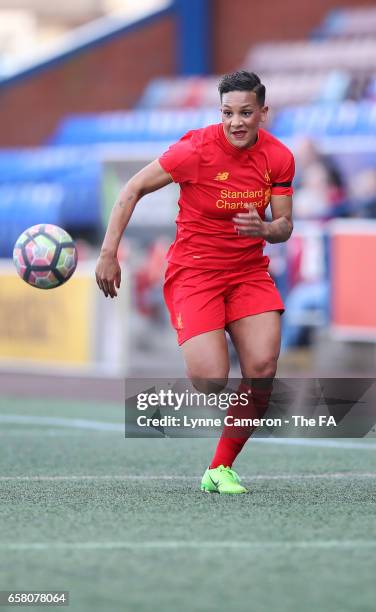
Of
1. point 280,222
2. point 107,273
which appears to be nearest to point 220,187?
point 280,222

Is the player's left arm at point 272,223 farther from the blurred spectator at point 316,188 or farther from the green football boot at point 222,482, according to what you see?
the blurred spectator at point 316,188

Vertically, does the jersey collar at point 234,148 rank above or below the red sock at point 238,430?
above

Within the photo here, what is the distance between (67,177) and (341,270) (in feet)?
26.3

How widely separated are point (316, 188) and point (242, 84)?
10094mm

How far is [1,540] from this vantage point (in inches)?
219

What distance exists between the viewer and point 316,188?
16.9m

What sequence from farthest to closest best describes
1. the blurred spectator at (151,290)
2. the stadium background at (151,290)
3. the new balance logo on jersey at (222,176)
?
1. the blurred spectator at (151,290)
2. the new balance logo on jersey at (222,176)
3. the stadium background at (151,290)

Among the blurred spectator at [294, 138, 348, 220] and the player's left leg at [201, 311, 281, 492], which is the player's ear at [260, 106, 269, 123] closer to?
the player's left leg at [201, 311, 281, 492]

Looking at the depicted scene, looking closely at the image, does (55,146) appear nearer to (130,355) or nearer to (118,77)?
(118,77)

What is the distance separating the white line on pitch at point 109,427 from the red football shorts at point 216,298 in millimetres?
2675

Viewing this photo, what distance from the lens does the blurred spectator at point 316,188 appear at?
16.8 metres

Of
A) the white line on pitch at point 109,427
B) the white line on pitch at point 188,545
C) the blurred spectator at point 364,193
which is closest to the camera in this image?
the white line on pitch at point 188,545

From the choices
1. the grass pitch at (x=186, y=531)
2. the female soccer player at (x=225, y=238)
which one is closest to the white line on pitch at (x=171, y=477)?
the grass pitch at (x=186, y=531)

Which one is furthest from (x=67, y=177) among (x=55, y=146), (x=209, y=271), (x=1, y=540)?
(x=1, y=540)
